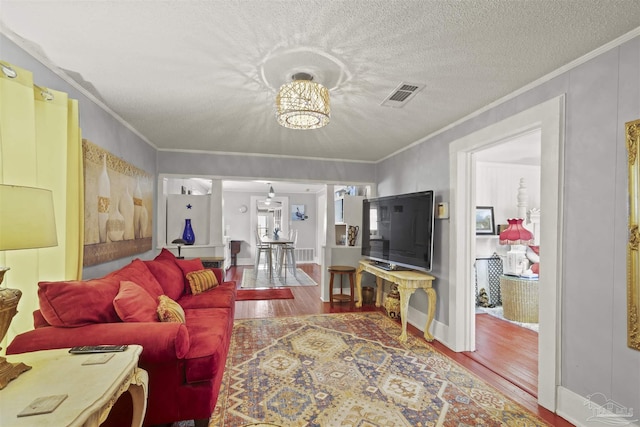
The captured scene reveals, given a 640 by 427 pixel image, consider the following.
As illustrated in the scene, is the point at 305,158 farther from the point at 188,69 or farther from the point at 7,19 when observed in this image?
the point at 7,19

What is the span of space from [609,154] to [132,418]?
9.99 ft

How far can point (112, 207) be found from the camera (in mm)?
2988

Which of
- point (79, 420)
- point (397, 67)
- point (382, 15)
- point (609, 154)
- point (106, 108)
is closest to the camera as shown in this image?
point (79, 420)

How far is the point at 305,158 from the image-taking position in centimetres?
504

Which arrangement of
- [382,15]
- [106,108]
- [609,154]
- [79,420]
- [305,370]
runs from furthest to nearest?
[106,108] < [305,370] < [609,154] < [382,15] < [79,420]

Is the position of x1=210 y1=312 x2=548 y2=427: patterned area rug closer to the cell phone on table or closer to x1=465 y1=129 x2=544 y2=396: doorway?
the cell phone on table

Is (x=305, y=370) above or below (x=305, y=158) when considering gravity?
below

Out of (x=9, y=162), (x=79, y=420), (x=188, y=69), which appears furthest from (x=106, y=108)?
(x=79, y=420)

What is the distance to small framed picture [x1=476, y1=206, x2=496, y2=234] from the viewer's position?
4.93 metres

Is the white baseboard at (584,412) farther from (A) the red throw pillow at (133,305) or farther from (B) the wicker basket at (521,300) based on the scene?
(A) the red throw pillow at (133,305)

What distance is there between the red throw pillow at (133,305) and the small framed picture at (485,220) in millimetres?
4660

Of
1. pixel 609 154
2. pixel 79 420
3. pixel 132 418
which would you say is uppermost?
pixel 609 154

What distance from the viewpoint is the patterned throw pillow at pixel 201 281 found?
3.38m

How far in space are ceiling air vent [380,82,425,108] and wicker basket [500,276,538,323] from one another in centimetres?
300
